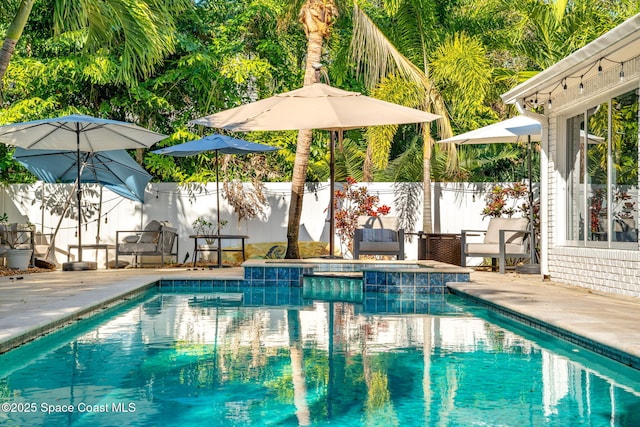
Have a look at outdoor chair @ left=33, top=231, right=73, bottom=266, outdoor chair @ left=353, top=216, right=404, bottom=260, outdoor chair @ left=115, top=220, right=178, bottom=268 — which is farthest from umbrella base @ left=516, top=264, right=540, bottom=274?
outdoor chair @ left=33, top=231, right=73, bottom=266

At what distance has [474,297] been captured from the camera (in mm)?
9203

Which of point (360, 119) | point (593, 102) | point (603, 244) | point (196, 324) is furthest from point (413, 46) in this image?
point (196, 324)

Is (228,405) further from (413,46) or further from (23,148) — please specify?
(413,46)

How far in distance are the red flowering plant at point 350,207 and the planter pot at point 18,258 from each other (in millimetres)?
5594

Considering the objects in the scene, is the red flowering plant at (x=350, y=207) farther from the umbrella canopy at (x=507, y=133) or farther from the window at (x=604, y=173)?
the window at (x=604, y=173)

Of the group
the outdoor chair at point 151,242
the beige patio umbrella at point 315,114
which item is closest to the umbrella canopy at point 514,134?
the beige patio umbrella at point 315,114

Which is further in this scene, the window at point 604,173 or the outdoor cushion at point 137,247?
the outdoor cushion at point 137,247

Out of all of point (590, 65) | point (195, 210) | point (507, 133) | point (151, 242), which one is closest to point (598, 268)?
point (590, 65)

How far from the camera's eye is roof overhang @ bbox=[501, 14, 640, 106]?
7570mm

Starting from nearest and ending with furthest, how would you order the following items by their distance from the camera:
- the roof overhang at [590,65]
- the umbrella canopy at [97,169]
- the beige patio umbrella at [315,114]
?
the roof overhang at [590,65] < the beige patio umbrella at [315,114] < the umbrella canopy at [97,169]

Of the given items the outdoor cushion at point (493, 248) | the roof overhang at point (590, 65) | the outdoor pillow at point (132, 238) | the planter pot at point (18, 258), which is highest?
the roof overhang at point (590, 65)

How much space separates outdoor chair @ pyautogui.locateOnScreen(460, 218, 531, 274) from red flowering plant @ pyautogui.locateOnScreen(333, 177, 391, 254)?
2413mm

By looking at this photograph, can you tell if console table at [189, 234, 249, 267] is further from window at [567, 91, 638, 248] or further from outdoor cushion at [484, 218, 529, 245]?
window at [567, 91, 638, 248]

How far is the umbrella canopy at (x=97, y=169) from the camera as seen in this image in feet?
45.3
